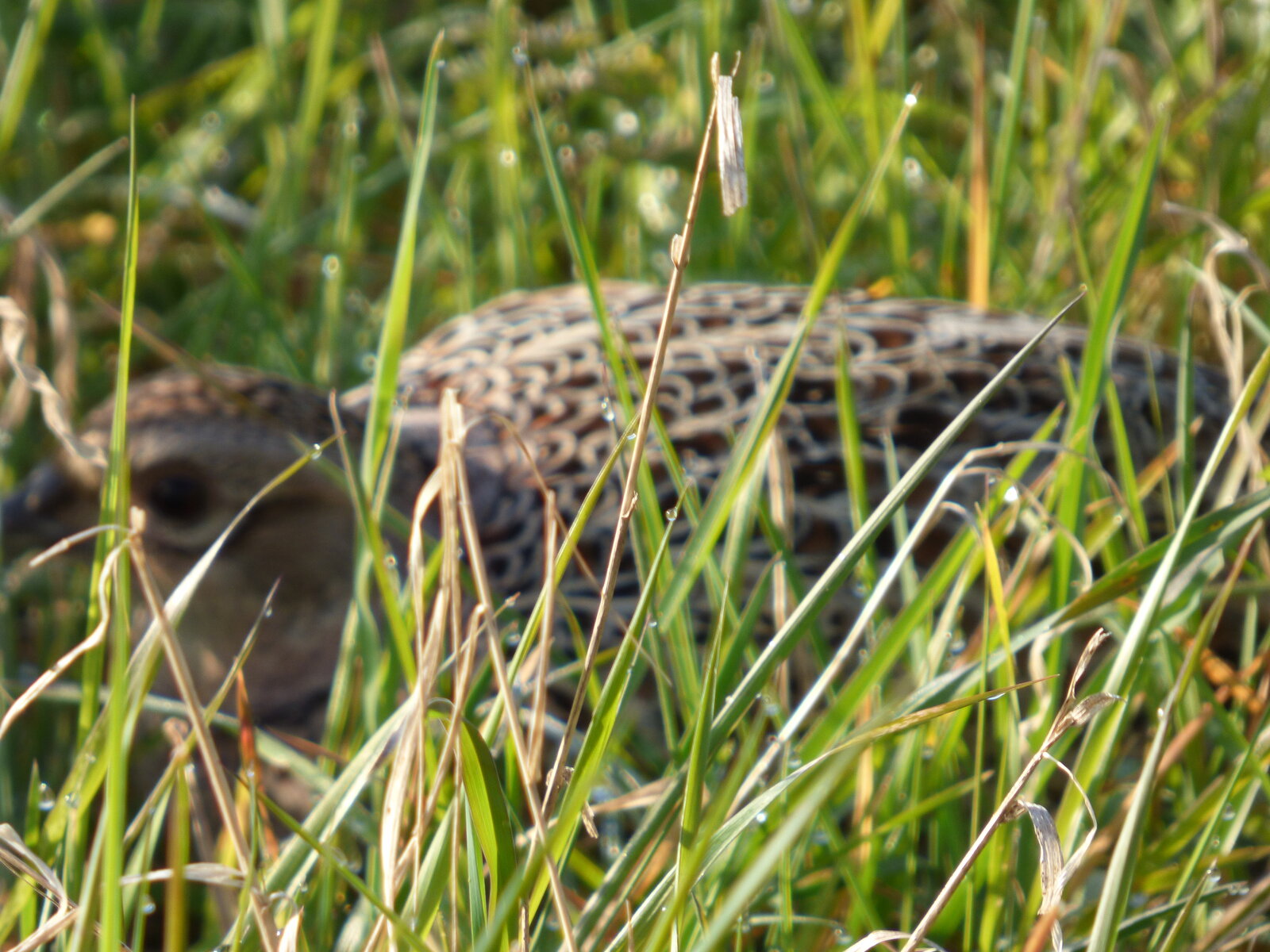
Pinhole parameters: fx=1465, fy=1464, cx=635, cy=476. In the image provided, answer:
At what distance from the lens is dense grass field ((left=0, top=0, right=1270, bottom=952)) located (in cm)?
117

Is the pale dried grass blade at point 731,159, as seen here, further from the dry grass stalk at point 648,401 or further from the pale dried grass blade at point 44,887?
the pale dried grass blade at point 44,887

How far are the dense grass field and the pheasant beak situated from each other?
0.06m

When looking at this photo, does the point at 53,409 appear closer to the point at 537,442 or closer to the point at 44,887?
the point at 44,887

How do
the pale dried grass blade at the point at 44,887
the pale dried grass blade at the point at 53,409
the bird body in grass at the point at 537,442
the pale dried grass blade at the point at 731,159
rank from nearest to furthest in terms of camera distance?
1. the pale dried grass blade at the point at 731,159
2. the pale dried grass blade at the point at 44,887
3. the pale dried grass blade at the point at 53,409
4. the bird body in grass at the point at 537,442

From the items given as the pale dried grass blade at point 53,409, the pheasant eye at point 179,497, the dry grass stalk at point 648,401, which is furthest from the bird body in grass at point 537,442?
the dry grass stalk at point 648,401

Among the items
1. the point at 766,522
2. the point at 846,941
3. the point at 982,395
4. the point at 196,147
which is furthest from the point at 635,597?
the point at 196,147

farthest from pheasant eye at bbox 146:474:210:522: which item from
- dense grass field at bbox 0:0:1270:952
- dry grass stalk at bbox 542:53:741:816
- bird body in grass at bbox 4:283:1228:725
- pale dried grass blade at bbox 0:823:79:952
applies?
dry grass stalk at bbox 542:53:741:816

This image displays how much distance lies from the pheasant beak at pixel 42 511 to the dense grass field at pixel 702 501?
60 mm

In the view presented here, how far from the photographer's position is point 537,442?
89.1 inches

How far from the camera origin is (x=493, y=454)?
2.32 meters

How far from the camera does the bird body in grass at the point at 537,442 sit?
212cm

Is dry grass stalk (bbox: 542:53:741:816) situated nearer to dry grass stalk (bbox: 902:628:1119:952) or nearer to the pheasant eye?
dry grass stalk (bbox: 902:628:1119:952)

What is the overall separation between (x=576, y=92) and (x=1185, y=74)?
127 centimetres

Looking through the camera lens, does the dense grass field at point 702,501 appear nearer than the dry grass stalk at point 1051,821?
No
